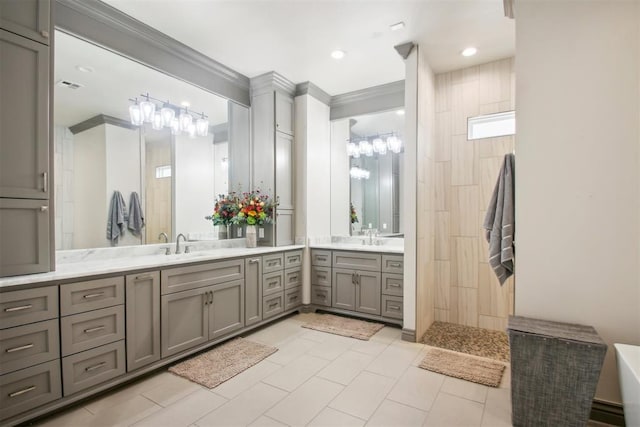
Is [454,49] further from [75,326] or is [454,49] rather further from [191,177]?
[75,326]

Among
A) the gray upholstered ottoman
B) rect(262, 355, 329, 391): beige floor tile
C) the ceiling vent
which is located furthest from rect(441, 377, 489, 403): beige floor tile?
the ceiling vent

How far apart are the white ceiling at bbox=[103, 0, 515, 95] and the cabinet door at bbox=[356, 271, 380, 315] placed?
94.8 inches

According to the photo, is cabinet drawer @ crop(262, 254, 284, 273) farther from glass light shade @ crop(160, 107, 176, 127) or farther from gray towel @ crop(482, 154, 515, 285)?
gray towel @ crop(482, 154, 515, 285)

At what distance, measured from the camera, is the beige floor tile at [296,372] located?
235cm

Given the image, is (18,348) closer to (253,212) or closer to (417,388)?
(253,212)

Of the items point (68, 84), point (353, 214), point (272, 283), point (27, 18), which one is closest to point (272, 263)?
point (272, 283)

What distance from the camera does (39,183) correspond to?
2.00 meters

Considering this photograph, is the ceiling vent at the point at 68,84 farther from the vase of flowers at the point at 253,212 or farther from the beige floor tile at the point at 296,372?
A: the beige floor tile at the point at 296,372

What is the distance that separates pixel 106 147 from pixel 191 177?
2.86 ft

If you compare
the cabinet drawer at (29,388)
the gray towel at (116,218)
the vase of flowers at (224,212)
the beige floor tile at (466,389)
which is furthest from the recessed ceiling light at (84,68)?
the beige floor tile at (466,389)

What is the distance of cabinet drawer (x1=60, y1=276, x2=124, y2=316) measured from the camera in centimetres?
195

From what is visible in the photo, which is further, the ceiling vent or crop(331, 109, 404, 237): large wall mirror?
crop(331, 109, 404, 237): large wall mirror

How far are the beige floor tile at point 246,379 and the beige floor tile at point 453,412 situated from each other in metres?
1.23

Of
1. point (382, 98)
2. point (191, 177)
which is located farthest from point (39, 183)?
point (382, 98)
